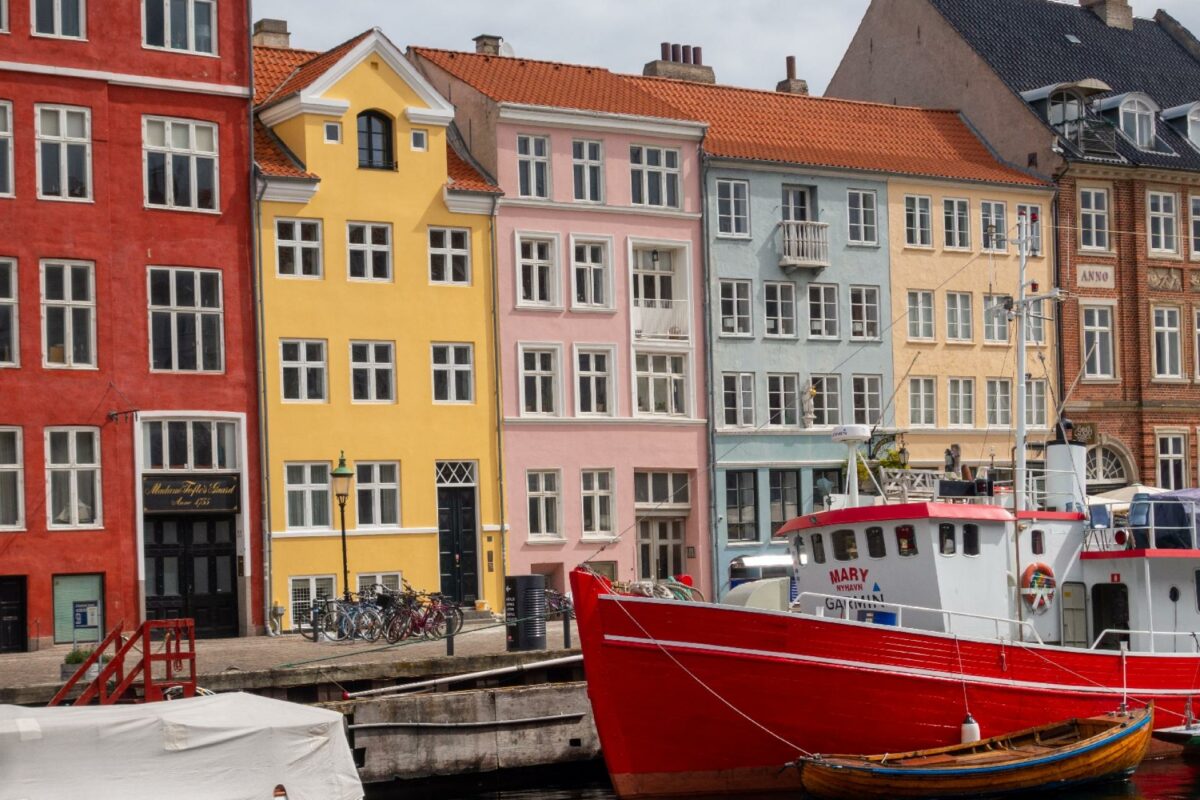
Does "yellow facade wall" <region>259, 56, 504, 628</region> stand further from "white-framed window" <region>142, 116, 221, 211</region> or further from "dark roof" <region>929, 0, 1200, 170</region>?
"dark roof" <region>929, 0, 1200, 170</region>

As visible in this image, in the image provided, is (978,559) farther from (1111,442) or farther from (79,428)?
(1111,442)

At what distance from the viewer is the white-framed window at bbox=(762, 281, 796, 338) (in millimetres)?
48938

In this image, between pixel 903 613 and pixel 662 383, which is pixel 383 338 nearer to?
pixel 662 383

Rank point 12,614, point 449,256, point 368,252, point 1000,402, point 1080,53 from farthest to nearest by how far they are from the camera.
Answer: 1. point 1080,53
2. point 1000,402
3. point 449,256
4. point 368,252
5. point 12,614

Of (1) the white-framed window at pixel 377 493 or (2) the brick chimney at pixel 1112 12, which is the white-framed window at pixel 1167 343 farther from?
(1) the white-framed window at pixel 377 493

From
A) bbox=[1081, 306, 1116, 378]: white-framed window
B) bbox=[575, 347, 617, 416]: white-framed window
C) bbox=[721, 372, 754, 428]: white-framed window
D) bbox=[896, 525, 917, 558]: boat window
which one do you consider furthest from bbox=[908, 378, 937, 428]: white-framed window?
bbox=[896, 525, 917, 558]: boat window

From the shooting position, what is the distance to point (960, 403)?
51.7 m

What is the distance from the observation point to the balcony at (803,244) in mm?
48969

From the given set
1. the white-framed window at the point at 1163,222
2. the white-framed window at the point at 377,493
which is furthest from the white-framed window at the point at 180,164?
the white-framed window at the point at 1163,222

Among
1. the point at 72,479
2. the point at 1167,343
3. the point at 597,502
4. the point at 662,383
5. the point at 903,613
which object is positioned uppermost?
the point at 1167,343

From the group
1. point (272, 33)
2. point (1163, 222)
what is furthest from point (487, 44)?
point (1163, 222)

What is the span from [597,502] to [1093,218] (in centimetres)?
1698

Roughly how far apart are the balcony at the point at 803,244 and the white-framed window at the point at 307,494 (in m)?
13.5

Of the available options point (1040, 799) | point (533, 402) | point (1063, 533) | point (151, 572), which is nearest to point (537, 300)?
point (533, 402)
